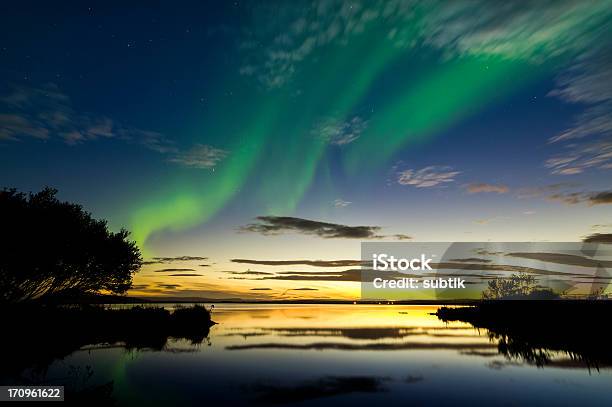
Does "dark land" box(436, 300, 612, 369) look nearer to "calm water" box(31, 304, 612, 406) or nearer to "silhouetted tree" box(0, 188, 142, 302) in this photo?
"calm water" box(31, 304, 612, 406)

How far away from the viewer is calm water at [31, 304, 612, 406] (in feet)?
72.3

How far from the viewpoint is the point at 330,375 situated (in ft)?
93.3

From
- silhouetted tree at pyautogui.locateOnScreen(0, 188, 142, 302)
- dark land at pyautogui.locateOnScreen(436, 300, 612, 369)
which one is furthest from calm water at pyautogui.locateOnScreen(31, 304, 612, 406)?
silhouetted tree at pyautogui.locateOnScreen(0, 188, 142, 302)

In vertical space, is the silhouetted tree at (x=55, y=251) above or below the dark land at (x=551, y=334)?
above

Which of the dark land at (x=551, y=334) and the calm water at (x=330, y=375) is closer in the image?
the calm water at (x=330, y=375)

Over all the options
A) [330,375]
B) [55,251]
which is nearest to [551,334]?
[330,375]

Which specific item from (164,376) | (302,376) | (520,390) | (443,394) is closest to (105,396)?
(164,376)

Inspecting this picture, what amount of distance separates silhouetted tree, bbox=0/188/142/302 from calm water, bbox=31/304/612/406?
12.5 metres

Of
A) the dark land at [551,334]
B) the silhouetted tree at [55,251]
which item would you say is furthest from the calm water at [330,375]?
the silhouetted tree at [55,251]

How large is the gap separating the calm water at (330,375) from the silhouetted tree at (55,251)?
12467 mm

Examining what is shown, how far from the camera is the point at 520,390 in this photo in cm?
2414

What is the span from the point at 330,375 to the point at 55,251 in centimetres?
3236

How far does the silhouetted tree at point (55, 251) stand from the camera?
38.4m

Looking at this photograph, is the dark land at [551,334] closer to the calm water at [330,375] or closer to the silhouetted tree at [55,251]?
the calm water at [330,375]
